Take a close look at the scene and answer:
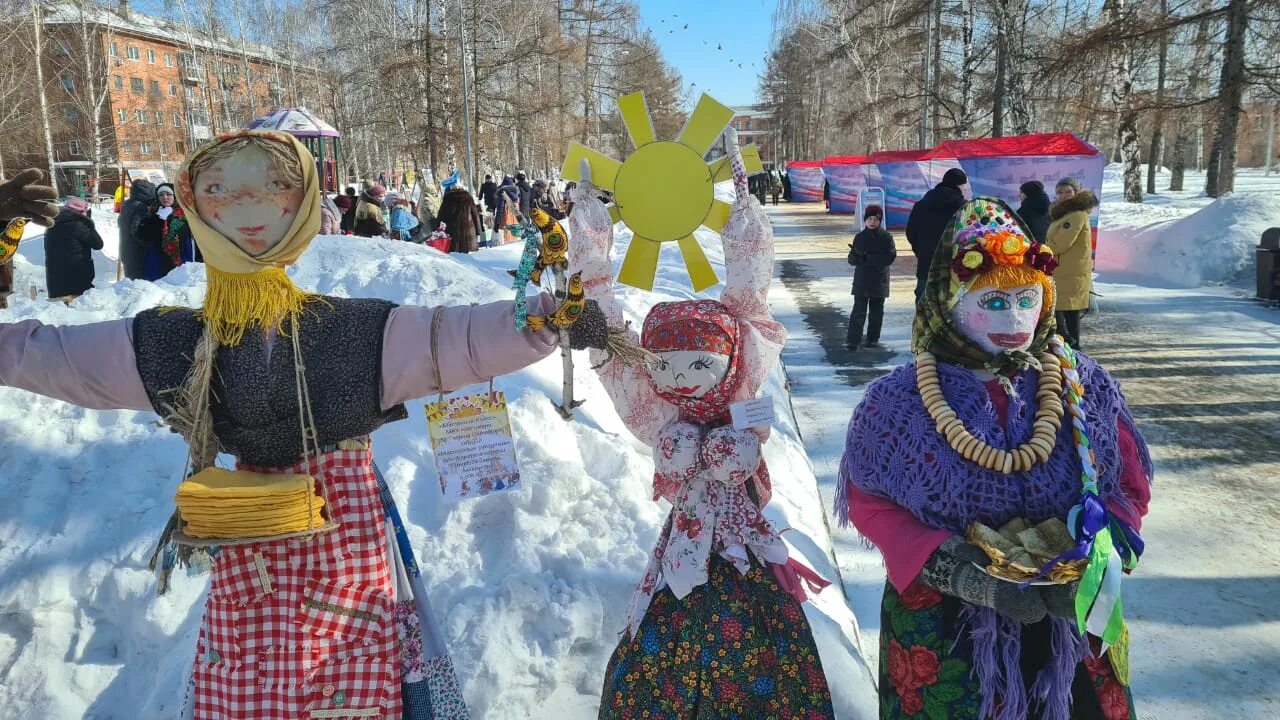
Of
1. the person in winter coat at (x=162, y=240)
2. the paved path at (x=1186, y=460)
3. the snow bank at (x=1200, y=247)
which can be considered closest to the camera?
the paved path at (x=1186, y=460)

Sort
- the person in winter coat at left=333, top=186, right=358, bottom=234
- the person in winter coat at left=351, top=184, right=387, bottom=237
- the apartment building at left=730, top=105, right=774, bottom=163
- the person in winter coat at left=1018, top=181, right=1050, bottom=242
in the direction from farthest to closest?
the apartment building at left=730, top=105, right=774, bottom=163
the person in winter coat at left=333, top=186, right=358, bottom=234
the person in winter coat at left=351, top=184, right=387, bottom=237
the person in winter coat at left=1018, top=181, right=1050, bottom=242

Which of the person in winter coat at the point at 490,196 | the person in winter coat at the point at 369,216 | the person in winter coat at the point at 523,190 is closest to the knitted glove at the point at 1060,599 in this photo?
the person in winter coat at the point at 369,216

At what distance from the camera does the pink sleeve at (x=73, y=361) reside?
63.6 inches

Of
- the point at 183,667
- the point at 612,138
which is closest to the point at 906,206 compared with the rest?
the point at 183,667

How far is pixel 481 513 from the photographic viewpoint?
→ 11.3ft

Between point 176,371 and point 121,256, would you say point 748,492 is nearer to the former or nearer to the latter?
point 176,371

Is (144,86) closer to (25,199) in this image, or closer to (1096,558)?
(25,199)

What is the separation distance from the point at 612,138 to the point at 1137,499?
138ft

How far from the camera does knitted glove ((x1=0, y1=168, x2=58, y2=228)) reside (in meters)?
1.83

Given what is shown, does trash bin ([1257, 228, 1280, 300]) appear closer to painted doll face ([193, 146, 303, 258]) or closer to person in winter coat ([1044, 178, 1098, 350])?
person in winter coat ([1044, 178, 1098, 350])

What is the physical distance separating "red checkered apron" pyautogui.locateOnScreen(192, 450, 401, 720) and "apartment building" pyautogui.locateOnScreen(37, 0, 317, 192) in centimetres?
2601

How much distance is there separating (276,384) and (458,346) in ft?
1.31

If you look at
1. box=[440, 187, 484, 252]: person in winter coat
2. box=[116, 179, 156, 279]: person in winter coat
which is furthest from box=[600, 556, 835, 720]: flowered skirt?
box=[440, 187, 484, 252]: person in winter coat

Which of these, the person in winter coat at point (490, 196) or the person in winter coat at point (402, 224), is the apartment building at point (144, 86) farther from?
the person in winter coat at point (402, 224)
